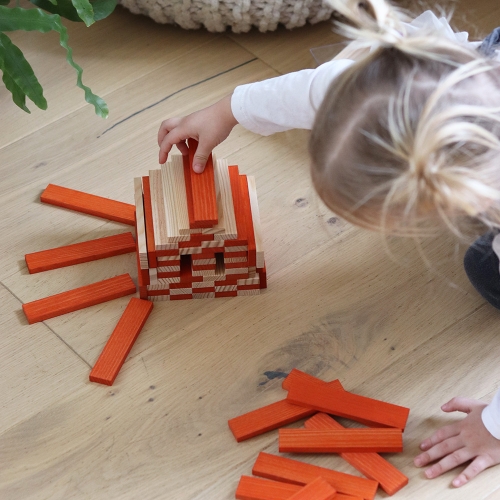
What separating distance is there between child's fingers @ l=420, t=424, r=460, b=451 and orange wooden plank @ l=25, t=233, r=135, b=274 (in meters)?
0.57

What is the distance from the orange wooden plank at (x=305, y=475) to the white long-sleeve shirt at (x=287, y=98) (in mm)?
460

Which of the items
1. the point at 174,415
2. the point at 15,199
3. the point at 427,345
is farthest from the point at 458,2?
the point at 174,415

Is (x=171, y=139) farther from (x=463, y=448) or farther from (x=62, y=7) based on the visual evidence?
(x=463, y=448)

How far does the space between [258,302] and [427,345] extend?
0.89 ft

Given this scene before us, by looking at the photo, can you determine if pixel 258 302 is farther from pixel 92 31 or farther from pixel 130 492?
pixel 92 31

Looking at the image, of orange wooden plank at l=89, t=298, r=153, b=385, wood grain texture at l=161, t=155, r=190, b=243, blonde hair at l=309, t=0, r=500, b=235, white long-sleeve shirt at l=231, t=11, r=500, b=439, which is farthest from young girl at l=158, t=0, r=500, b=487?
orange wooden plank at l=89, t=298, r=153, b=385

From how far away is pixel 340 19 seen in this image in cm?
172

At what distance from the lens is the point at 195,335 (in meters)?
1.20

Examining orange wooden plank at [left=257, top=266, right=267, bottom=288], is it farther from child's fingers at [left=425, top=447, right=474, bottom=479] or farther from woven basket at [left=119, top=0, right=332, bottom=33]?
woven basket at [left=119, top=0, right=332, bottom=33]

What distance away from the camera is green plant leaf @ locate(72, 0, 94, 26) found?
1.30m

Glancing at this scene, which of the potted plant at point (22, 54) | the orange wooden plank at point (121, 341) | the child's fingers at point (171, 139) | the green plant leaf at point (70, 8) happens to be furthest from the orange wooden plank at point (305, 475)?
the green plant leaf at point (70, 8)

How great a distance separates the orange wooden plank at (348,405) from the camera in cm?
105

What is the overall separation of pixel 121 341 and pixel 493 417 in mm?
541

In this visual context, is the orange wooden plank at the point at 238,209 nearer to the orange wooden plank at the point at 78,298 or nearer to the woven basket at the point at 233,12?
the orange wooden plank at the point at 78,298
